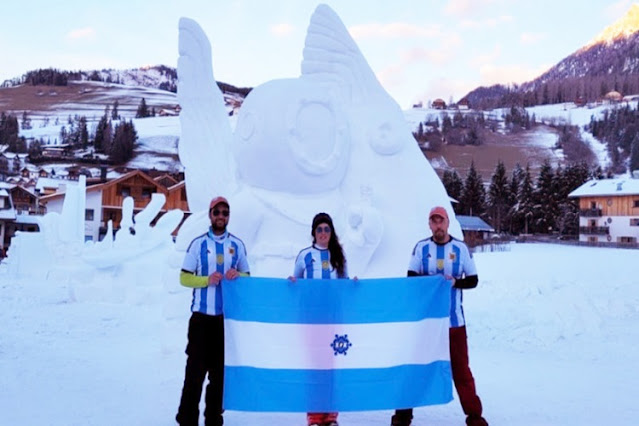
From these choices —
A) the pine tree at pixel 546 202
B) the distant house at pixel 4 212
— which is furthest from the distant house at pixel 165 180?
the pine tree at pixel 546 202

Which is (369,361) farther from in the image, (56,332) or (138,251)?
(138,251)

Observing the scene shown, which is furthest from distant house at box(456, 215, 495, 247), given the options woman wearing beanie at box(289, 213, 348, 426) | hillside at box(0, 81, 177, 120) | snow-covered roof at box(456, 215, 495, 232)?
hillside at box(0, 81, 177, 120)

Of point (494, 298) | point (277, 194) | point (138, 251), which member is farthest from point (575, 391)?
point (138, 251)

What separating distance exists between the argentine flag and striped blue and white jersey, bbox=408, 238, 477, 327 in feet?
0.20

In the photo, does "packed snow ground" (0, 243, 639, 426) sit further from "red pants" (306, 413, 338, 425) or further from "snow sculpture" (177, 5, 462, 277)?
"snow sculpture" (177, 5, 462, 277)

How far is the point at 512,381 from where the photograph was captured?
5.32 meters

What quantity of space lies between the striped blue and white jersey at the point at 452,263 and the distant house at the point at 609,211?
3242 centimetres

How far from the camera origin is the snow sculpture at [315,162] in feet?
19.7

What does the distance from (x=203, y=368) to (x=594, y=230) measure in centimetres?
3518

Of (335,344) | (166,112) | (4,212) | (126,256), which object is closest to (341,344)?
(335,344)

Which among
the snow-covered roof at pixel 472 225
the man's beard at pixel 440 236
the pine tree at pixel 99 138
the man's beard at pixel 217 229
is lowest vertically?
the snow-covered roof at pixel 472 225

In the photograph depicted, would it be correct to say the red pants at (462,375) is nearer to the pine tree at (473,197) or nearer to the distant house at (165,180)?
the distant house at (165,180)

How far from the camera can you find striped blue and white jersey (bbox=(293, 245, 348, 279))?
3.79 meters

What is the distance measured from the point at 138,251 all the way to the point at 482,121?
332ft
